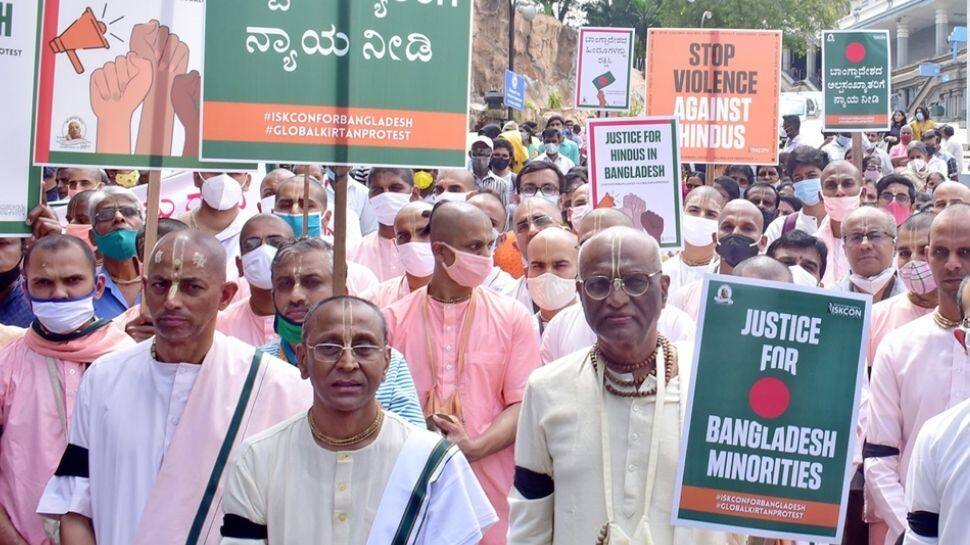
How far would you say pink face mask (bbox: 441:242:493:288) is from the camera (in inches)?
217

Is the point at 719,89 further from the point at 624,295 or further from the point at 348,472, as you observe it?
the point at 348,472

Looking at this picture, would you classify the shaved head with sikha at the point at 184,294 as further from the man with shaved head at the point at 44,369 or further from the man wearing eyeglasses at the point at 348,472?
the man with shaved head at the point at 44,369

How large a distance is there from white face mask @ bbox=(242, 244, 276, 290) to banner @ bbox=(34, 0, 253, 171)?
1.46ft

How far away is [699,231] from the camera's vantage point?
26.9 feet

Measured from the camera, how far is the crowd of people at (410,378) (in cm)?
371

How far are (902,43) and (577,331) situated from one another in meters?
69.9

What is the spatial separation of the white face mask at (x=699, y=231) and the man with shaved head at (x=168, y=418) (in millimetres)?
4229

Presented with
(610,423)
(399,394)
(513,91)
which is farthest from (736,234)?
(513,91)

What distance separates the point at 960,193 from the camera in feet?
30.8

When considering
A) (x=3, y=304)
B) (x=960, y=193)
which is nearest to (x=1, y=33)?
(x=3, y=304)

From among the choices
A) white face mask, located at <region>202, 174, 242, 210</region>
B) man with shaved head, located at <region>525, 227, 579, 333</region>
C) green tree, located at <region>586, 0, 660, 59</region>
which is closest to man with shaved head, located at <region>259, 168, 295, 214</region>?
white face mask, located at <region>202, 174, 242, 210</region>

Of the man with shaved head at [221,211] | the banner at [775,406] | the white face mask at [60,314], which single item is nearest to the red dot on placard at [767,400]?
the banner at [775,406]

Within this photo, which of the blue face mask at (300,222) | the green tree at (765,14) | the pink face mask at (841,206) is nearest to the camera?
the blue face mask at (300,222)

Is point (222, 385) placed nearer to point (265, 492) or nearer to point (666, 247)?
point (265, 492)
